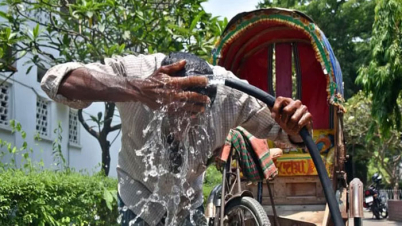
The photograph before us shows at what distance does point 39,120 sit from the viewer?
39.6ft

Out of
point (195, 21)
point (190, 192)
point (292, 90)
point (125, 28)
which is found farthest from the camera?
point (125, 28)

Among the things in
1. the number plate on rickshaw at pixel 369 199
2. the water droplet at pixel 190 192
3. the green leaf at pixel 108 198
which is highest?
the water droplet at pixel 190 192

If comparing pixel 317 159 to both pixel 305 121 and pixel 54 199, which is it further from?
pixel 54 199

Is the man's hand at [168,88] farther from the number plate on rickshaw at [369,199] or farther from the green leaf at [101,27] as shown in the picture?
the number plate on rickshaw at [369,199]

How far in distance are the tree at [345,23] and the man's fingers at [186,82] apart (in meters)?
20.5

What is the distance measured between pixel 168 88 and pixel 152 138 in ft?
1.69

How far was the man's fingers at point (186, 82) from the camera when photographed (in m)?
1.98

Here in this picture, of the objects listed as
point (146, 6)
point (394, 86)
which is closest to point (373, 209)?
point (394, 86)

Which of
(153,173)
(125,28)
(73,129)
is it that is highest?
(125,28)

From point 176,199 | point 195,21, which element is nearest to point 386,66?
point 195,21

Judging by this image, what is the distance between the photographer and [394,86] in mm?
10000

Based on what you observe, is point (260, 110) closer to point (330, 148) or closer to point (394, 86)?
point (330, 148)

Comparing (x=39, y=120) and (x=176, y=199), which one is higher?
(x=39, y=120)

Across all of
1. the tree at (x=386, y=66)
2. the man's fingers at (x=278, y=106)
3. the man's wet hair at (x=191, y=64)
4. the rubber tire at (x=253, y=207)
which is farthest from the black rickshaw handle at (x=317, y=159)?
the tree at (x=386, y=66)
